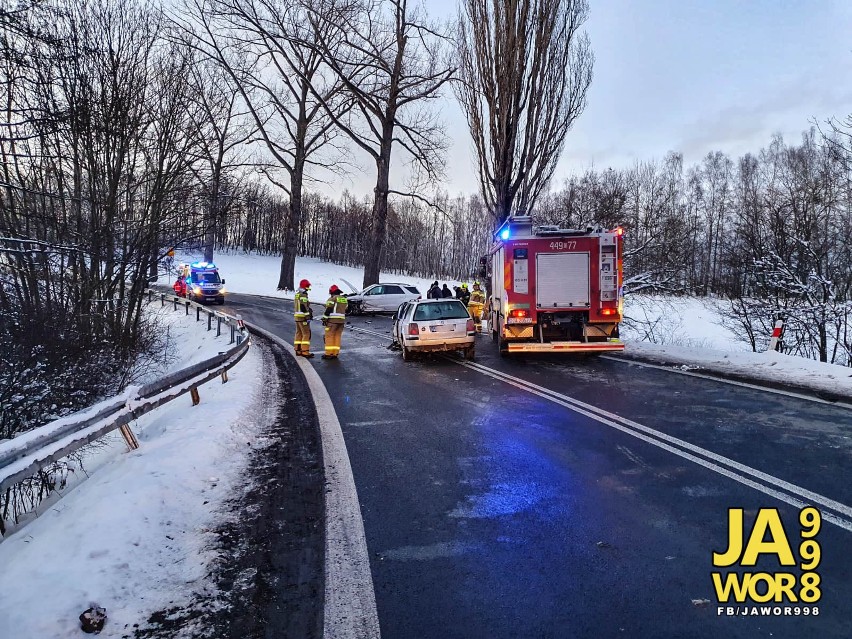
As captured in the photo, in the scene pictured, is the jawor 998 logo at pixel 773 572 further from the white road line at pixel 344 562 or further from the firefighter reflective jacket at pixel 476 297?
the firefighter reflective jacket at pixel 476 297

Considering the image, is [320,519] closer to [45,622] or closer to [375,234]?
[45,622]

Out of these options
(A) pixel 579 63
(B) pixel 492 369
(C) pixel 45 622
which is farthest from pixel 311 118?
(C) pixel 45 622

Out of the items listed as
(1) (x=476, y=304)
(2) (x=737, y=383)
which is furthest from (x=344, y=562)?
(1) (x=476, y=304)

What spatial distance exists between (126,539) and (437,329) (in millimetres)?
8863

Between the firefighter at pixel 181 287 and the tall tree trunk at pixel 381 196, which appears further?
the firefighter at pixel 181 287

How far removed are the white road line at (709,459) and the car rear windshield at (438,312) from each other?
436 centimetres

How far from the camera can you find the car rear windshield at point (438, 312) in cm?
1226

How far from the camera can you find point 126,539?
140 inches

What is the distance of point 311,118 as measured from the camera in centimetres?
3378

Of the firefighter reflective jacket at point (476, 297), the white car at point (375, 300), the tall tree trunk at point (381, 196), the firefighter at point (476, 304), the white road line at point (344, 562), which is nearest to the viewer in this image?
the white road line at point (344, 562)

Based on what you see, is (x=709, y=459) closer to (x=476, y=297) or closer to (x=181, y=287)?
(x=476, y=297)

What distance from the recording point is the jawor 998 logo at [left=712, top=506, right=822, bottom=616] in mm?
2811

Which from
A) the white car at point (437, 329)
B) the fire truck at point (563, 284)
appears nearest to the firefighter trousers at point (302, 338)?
the white car at point (437, 329)

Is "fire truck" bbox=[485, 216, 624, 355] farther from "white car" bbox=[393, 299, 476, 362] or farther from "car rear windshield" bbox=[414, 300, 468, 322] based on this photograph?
"car rear windshield" bbox=[414, 300, 468, 322]
